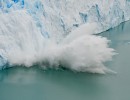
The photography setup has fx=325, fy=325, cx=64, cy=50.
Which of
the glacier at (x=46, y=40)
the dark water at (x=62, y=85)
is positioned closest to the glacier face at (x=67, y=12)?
the glacier at (x=46, y=40)

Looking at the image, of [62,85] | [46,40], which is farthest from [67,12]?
[62,85]

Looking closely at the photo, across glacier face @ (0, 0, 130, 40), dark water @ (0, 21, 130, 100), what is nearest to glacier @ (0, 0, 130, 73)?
glacier face @ (0, 0, 130, 40)

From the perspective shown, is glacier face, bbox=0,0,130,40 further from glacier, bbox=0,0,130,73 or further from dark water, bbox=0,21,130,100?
dark water, bbox=0,21,130,100

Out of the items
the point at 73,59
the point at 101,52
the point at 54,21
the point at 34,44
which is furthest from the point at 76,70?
the point at 54,21

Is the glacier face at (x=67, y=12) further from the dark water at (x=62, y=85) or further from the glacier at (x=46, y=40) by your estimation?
the dark water at (x=62, y=85)

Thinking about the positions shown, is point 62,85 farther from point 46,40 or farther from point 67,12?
point 67,12
